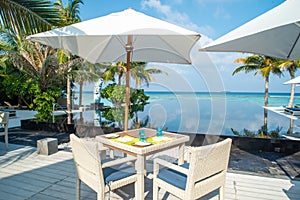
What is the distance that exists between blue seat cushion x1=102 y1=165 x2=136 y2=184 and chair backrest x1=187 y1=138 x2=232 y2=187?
683mm

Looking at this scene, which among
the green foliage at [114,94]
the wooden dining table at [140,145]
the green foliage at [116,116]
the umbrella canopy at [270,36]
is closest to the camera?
the umbrella canopy at [270,36]

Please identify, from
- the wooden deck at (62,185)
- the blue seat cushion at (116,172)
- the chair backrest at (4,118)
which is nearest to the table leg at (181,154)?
the wooden deck at (62,185)

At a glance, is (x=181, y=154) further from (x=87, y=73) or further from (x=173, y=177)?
(x=87, y=73)

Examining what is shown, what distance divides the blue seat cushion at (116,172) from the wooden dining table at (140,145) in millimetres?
126

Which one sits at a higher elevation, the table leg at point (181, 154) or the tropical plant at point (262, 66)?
the tropical plant at point (262, 66)

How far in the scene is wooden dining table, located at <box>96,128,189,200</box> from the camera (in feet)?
7.04

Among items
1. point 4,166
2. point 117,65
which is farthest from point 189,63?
point 117,65

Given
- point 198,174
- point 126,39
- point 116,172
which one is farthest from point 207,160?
point 126,39

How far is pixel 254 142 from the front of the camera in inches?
173

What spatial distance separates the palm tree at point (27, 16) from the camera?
298 centimetres

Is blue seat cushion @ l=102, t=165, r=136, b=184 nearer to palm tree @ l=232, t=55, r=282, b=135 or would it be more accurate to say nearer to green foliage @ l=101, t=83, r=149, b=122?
green foliage @ l=101, t=83, r=149, b=122

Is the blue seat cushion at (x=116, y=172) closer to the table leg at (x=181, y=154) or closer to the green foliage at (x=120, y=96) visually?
the table leg at (x=181, y=154)

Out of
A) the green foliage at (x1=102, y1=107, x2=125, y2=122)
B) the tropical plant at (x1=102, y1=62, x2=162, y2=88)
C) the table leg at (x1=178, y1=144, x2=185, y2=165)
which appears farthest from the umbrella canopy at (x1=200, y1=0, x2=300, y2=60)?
the tropical plant at (x1=102, y1=62, x2=162, y2=88)

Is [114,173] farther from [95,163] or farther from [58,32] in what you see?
[58,32]
